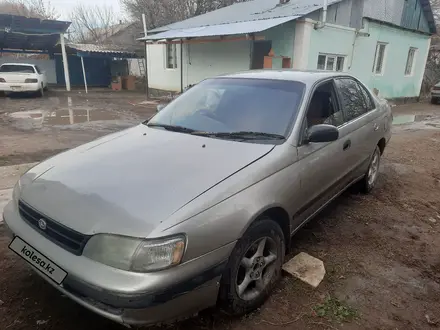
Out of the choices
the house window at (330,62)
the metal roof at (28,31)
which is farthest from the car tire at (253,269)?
the metal roof at (28,31)

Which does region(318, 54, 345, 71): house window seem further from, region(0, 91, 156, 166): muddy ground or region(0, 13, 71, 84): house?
region(0, 13, 71, 84): house

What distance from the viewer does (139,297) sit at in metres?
1.72

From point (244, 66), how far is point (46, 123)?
7.90 metres

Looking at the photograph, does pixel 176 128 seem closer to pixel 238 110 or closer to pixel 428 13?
pixel 238 110

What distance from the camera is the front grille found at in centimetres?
188

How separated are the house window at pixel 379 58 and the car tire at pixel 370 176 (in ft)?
40.0

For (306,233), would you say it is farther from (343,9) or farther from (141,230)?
(343,9)

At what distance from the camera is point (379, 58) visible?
1550 cm

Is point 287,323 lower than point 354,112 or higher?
lower

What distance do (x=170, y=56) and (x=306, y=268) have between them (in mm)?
17091

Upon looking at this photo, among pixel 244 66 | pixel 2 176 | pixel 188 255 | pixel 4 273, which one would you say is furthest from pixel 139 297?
pixel 244 66

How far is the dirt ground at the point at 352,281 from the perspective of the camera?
2.32 metres

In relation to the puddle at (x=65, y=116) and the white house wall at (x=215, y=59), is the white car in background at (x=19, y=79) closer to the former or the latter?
the puddle at (x=65, y=116)

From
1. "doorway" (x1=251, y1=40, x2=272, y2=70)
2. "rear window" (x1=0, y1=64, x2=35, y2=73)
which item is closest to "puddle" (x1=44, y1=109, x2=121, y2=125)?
"rear window" (x1=0, y1=64, x2=35, y2=73)
